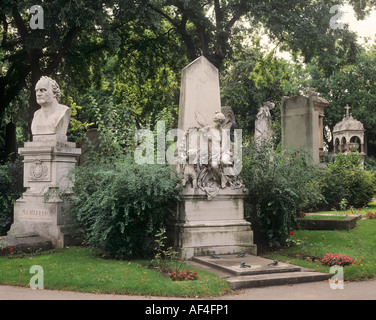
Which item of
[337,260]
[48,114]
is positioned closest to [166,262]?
[337,260]

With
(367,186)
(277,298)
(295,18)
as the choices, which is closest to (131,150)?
(277,298)

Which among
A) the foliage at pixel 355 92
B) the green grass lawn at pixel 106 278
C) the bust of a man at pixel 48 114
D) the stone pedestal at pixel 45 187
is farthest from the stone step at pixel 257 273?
the foliage at pixel 355 92

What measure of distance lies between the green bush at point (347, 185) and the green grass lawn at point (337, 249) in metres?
3.00

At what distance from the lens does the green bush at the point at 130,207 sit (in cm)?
834

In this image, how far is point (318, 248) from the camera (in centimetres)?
961

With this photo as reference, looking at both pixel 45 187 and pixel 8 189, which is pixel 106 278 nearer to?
pixel 45 187

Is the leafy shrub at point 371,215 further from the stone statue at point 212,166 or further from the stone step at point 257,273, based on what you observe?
the stone step at point 257,273

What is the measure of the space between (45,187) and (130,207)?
2655 millimetres

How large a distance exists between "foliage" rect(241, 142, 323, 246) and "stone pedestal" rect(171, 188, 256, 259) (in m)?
0.62

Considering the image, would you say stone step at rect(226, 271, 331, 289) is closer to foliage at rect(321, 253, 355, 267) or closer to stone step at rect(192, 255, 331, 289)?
stone step at rect(192, 255, 331, 289)

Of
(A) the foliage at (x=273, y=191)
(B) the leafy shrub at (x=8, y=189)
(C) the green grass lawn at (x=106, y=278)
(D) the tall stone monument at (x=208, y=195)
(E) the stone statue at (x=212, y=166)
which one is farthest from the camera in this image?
(B) the leafy shrub at (x=8, y=189)

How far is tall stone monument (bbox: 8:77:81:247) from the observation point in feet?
32.8

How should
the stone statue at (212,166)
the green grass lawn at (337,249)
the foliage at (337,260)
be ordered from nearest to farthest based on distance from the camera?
the green grass lawn at (337,249)
the foliage at (337,260)
the stone statue at (212,166)

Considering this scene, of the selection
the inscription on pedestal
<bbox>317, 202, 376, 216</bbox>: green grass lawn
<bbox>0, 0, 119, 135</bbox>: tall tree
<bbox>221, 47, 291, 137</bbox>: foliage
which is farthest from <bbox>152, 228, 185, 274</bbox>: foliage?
<bbox>221, 47, 291, 137</bbox>: foliage
